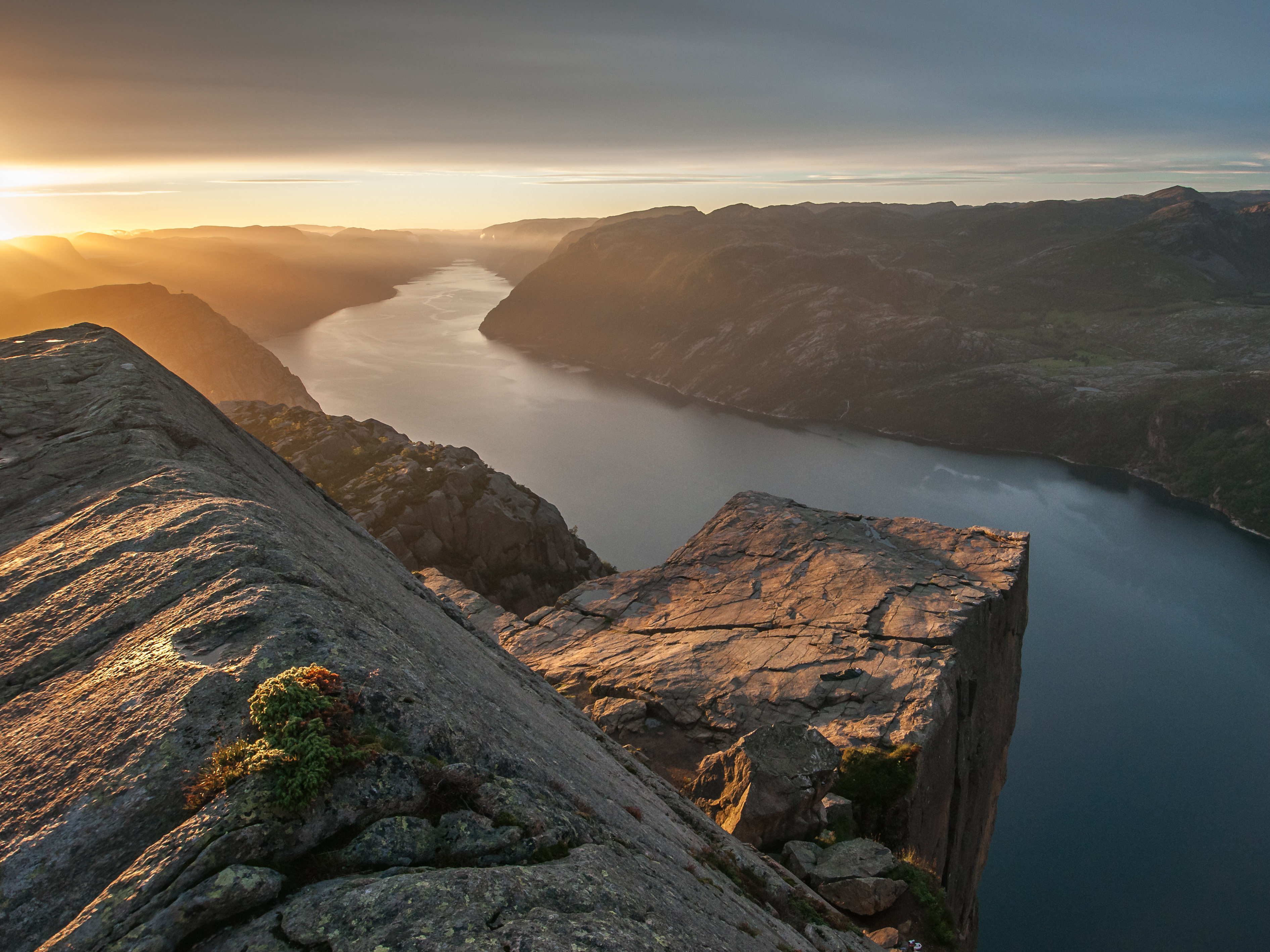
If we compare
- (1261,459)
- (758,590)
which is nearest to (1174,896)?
(758,590)

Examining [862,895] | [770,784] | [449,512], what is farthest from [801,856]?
[449,512]

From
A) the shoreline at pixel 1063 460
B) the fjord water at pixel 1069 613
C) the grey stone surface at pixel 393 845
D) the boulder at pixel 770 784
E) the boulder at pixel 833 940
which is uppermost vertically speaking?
the grey stone surface at pixel 393 845

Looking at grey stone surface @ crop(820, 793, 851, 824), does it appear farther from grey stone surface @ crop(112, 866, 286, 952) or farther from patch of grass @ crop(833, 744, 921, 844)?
grey stone surface @ crop(112, 866, 286, 952)

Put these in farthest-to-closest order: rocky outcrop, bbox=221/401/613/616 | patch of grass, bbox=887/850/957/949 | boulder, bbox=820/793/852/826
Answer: rocky outcrop, bbox=221/401/613/616 → boulder, bbox=820/793/852/826 → patch of grass, bbox=887/850/957/949

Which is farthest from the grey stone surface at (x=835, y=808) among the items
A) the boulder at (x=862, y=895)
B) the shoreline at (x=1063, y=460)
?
the shoreline at (x=1063, y=460)

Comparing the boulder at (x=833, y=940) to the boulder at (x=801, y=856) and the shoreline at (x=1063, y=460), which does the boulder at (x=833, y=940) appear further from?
the shoreline at (x=1063, y=460)

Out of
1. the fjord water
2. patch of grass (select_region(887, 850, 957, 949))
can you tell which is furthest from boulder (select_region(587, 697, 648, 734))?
the fjord water

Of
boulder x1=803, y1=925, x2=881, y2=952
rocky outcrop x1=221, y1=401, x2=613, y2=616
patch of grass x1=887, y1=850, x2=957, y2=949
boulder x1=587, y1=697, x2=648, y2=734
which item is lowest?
rocky outcrop x1=221, y1=401, x2=613, y2=616
